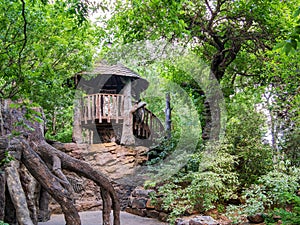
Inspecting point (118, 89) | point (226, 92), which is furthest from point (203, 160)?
point (118, 89)

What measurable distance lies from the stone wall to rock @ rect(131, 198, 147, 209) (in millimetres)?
1012

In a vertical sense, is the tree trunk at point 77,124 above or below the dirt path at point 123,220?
above

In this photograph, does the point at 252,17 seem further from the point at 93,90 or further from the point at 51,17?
the point at 93,90

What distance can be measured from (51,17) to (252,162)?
6.11 metres

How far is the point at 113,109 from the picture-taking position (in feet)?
36.2

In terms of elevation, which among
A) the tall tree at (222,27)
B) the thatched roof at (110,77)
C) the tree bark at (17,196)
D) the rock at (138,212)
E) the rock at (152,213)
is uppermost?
the tall tree at (222,27)

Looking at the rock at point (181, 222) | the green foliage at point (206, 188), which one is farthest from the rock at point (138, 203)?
the rock at point (181, 222)

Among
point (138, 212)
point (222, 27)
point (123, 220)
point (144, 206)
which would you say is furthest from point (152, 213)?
point (222, 27)

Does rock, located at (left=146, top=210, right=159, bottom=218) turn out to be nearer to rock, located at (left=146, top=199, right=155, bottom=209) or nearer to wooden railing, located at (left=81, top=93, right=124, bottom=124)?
rock, located at (left=146, top=199, right=155, bottom=209)

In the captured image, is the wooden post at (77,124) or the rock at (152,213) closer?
the rock at (152,213)

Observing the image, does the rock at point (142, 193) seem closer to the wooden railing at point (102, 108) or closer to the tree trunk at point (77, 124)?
the wooden railing at point (102, 108)

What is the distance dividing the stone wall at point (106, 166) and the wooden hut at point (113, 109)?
2.05 feet

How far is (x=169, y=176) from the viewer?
8367 mm

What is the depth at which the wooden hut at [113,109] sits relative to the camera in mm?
10922
